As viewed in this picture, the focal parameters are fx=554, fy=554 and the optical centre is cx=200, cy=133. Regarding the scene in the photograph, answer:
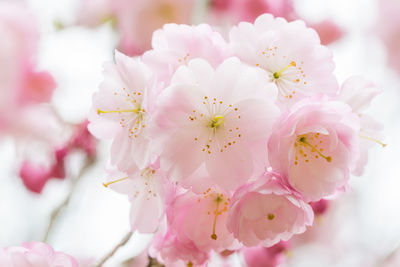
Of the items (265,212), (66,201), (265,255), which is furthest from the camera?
(66,201)

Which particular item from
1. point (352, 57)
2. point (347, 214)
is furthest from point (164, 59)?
point (347, 214)

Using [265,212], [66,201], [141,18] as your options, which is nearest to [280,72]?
[265,212]

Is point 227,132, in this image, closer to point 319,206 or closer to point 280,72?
point 280,72

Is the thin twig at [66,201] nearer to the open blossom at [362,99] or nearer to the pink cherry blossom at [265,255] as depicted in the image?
the pink cherry blossom at [265,255]

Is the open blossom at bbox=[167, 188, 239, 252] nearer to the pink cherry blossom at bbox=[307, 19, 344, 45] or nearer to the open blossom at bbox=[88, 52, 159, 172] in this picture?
the open blossom at bbox=[88, 52, 159, 172]

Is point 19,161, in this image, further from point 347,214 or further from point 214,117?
point 347,214

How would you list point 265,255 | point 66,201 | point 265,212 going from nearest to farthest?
point 265,212, point 265,255, point 66,201
